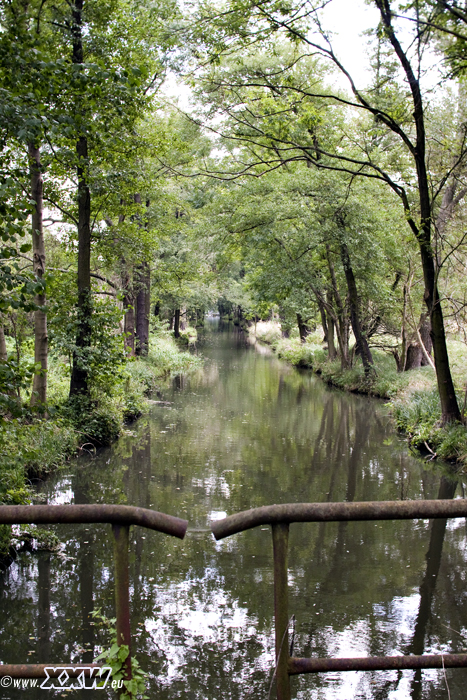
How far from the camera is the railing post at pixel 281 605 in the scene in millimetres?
1971

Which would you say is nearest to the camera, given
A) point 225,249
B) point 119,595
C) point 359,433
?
point 119,595

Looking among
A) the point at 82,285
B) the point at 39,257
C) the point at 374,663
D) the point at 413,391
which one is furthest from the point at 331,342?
the point at 374,663

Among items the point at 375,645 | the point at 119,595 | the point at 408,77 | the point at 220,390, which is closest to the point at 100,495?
the point at 375,645

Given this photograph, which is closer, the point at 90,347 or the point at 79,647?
the point at 79,647

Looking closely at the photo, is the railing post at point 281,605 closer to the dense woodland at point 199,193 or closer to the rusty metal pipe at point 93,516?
the rusty metal pipe at point 93,516

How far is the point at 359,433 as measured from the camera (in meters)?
14.4

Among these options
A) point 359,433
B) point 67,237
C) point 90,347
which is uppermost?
point 67,237

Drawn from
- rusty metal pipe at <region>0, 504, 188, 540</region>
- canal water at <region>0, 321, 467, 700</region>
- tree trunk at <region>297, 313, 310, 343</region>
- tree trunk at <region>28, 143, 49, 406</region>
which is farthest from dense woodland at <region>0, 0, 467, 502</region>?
tree trunk at <region>297, 313, 310, 343</region>

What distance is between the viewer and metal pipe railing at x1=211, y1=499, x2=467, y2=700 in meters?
1.91

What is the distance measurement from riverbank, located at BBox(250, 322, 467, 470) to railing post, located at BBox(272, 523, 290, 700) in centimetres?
936

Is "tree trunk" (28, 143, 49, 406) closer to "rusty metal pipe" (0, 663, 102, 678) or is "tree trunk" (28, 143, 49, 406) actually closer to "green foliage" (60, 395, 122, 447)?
Result: "green foliage" (60, 395, 122, 447)

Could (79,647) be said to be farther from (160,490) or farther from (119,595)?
(160,490)

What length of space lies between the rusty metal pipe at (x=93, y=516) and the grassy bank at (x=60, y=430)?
2.50 metres

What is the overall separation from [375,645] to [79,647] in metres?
2.32
